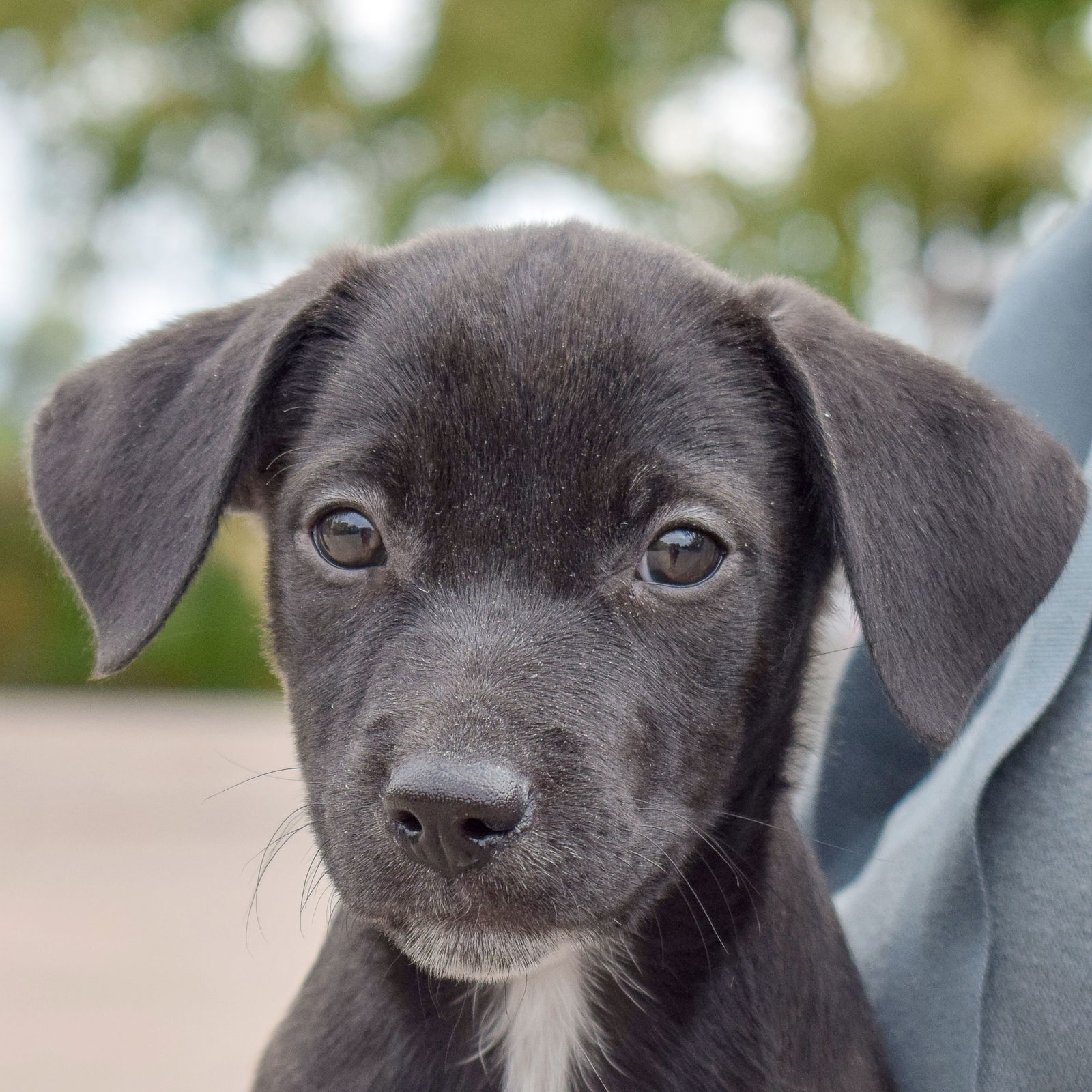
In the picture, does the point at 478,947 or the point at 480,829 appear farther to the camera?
the point at 478,947

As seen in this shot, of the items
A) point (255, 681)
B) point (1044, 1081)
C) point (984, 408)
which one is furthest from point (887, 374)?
point (255, 681)

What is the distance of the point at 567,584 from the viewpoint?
2.23m

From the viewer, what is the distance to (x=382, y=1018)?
95.4 inches

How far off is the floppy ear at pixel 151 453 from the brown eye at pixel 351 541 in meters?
0.19

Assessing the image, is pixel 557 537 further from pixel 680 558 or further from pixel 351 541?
pixel 351 541

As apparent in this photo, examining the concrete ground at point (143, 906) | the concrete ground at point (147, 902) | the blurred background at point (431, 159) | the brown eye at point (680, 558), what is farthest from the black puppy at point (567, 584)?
the blurred background at point (431, 159)

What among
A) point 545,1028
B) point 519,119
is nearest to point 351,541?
point 545,1028

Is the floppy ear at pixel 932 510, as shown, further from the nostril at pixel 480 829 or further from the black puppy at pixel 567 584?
the nostril at pixel 480 829

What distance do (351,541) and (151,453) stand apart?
0.41 meters

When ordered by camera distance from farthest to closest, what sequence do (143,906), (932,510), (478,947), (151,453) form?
(143,906) → (151,453) → (932,510) → (478,947)

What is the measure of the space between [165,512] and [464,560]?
21.7 inches

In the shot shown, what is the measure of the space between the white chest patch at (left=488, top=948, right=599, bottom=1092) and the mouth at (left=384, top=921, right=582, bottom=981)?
0.17 meters

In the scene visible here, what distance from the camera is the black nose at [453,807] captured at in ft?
6.30

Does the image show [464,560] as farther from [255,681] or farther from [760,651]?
[255,681]
